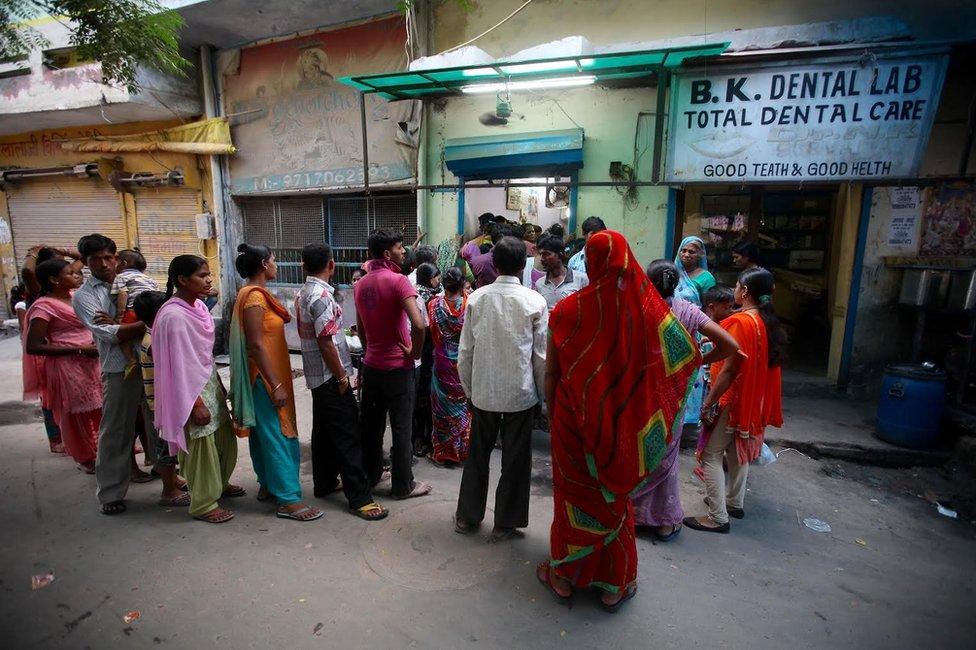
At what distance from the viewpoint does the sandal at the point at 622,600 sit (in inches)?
95.7

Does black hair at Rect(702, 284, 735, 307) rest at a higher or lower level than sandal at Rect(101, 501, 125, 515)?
higher

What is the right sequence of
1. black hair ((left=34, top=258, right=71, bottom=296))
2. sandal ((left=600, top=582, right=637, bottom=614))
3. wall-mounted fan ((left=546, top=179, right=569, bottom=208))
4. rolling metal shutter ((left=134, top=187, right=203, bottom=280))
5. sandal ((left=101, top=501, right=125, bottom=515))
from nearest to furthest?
sandal ((left=600, top=582, right=637, bottom=614)), sandal ((left=101, top=501, right=125, bottom=515)), black hair ((left=34, top=258, right=71, bottom=296)), wall-mounted fan ((left=546, top=179, right=569, bottom=208)), rolling metal shutter ((left=134, top=187, right=203, bottom=280))

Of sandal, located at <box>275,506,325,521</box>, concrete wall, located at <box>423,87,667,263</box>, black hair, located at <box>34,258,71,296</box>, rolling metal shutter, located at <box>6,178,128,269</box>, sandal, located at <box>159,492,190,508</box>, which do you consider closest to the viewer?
sandal, located at <box>275,506,325,521</box>

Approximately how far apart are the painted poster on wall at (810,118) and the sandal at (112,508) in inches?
220

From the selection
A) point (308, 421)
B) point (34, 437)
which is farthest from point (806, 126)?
point (34, 437)

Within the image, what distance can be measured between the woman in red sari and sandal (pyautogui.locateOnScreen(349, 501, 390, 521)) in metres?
1.35

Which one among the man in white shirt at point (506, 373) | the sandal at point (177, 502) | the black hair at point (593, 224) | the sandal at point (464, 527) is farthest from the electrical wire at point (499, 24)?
the sandal at point (177, 502)

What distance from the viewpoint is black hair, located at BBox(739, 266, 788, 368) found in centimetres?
308

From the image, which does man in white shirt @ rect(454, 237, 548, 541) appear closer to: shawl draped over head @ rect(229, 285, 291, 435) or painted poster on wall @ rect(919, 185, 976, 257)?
shawl draped over head @ rect(229, 285, 291, 435)

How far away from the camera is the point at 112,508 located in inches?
131

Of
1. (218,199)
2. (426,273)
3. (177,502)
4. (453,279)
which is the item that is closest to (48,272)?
(177,502)

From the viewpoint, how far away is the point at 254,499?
3527mm

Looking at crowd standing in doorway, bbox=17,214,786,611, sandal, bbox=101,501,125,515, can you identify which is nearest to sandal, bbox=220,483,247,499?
crowd standing in doorway, bbox=17,214,786,611

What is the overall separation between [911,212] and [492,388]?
5347 millimetres
